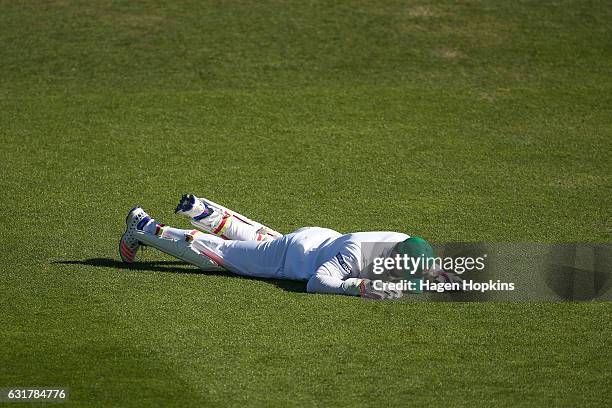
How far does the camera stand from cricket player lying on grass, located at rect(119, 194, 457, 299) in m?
10.3


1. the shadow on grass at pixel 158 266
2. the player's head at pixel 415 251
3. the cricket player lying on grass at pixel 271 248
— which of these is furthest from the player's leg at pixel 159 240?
the player's head at pixel 415 251

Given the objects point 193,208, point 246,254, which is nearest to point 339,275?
point 246,254

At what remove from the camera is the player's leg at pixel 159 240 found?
10938 millimetres

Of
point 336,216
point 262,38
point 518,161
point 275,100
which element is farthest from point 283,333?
point 262,38

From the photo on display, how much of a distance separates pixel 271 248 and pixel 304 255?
1.35ft

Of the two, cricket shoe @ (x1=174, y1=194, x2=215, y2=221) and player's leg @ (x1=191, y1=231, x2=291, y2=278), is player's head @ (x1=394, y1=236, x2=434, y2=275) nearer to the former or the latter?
player's leg @ (x1=191, y1=231, x2=291, y2=278)

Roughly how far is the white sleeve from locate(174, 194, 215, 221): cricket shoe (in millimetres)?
1498

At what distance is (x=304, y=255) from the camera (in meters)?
10.6

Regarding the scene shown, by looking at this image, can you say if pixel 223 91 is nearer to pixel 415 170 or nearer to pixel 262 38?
pixel 262 38

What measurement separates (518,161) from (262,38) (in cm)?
565

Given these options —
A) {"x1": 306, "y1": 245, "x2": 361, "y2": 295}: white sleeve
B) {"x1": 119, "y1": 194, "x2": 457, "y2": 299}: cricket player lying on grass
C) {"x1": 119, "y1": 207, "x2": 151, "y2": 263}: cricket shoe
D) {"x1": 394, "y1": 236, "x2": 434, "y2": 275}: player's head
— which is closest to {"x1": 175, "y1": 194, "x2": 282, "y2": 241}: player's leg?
{"x1": 119, "y1": 194, "x2": 457, "y2": 299}: cricket player lying on grass

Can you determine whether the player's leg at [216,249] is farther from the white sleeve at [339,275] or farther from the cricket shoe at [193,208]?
the white sleeve at [339,275]

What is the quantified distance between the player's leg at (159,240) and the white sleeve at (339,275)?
1231mm

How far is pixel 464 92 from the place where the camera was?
57.2 ft
